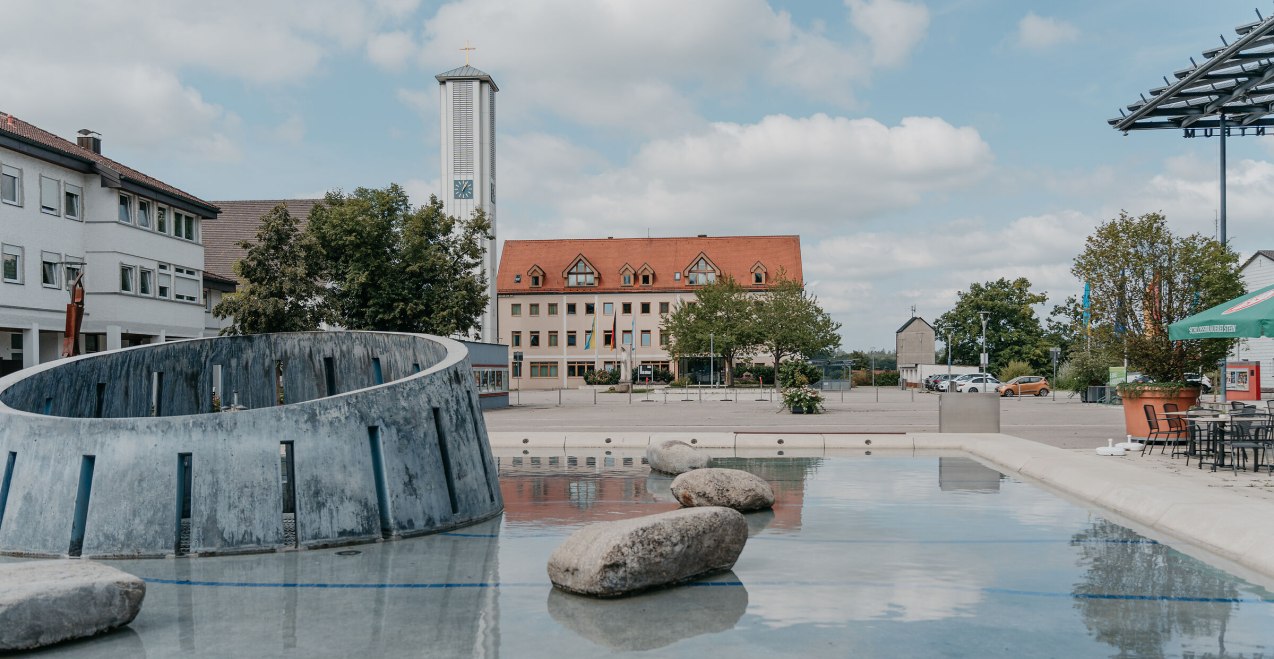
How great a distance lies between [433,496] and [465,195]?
7719 cm

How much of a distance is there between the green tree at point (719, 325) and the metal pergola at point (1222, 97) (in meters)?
39.4

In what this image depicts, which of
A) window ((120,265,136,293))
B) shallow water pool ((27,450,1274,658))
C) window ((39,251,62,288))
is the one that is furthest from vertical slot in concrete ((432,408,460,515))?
window ((120,265,136,293))

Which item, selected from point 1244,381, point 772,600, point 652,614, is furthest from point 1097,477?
point 1244,381

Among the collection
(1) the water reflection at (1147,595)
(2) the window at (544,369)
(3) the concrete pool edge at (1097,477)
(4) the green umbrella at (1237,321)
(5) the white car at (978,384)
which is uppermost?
(4) the green umbrella at (1237,321)

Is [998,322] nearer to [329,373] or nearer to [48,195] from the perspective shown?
[48,195]

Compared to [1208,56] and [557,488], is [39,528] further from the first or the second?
[1208,56]

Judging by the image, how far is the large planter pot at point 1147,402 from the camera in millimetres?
19781

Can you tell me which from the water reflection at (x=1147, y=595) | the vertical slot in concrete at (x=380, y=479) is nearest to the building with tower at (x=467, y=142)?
the vertical slot in concrete at (x=380, y=479)

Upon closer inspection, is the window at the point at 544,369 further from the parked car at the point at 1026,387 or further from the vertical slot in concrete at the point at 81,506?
the vertical slot in concrete at the point at 81,506

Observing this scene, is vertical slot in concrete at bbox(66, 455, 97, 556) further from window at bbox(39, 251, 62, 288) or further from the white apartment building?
window at bbox(39, 251, 62, 288)

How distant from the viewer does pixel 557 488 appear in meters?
15.1

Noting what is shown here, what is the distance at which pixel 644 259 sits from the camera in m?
99.8

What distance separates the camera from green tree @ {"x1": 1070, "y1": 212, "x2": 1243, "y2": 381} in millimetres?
21094

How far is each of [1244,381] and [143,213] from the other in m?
45.0
